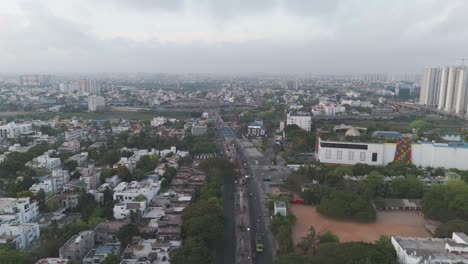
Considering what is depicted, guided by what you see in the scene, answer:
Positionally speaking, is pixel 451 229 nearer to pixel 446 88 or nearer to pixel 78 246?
pixel 78 246

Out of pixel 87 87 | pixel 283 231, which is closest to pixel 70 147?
pixel 283 231

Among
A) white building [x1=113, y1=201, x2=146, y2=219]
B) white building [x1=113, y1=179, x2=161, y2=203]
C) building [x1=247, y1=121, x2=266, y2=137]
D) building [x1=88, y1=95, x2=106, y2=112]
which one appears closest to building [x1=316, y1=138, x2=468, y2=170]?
building [x1=247, y1=121, x2=266, y2=137]

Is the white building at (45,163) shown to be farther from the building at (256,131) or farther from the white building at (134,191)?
the building at (256,131)

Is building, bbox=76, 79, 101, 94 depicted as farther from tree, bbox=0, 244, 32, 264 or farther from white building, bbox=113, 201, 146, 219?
tree, bbox=0, 244, 32, 264

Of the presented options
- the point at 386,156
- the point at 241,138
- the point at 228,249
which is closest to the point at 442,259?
the point at 228,249

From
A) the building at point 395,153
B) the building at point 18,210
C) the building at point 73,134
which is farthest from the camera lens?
the building at point 73,134

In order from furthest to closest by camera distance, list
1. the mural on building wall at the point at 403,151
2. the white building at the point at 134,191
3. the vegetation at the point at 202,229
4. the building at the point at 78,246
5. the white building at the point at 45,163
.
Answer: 1. the mural on building wall at the point at 403,151
2. the white building at the point at 45,163
3. the white building at the point at 134,191
4. the building at the point at 78,246
5. the vegetation at the point at 202,229

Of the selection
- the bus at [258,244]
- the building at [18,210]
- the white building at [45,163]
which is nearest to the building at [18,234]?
the building at [18,210]
